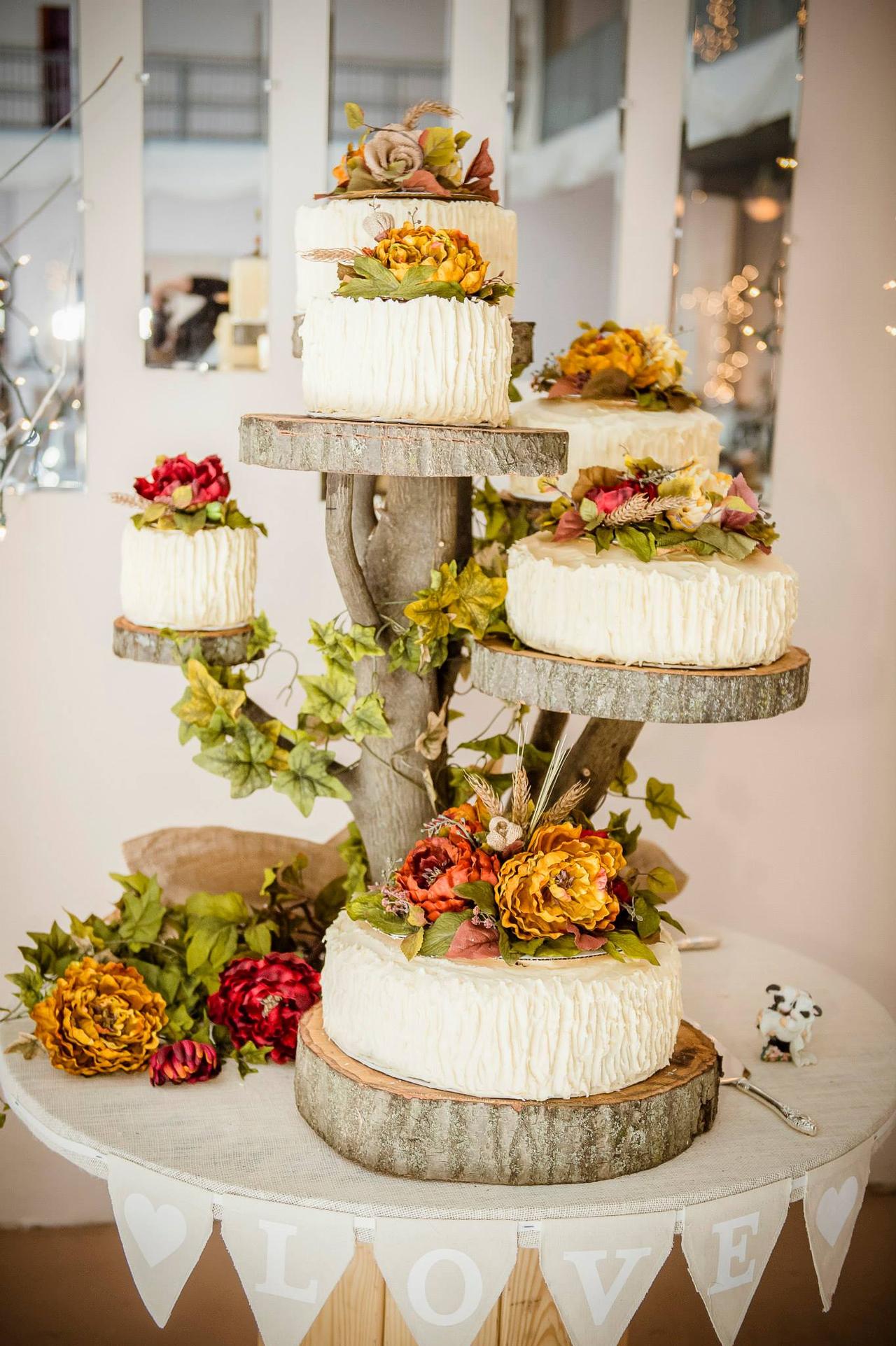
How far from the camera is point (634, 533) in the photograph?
1652 mm

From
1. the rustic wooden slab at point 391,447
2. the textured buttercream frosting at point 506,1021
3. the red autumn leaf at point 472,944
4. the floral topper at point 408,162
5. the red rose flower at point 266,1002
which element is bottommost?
the red rose flower at point 266,1002

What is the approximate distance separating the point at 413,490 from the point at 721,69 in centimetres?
150

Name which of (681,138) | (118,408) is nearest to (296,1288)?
(118,408)

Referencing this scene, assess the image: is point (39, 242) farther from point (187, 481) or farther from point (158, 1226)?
point (158, 1226)

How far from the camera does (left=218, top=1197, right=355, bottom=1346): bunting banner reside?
1.52 metres

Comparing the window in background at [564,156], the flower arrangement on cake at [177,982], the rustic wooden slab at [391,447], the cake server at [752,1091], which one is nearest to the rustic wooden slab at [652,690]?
the rustic wooden slab at [391,447]

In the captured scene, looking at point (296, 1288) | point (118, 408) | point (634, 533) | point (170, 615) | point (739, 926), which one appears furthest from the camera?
point (739, 926)

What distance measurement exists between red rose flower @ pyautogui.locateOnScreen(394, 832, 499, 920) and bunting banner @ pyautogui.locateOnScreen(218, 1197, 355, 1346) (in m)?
0.39

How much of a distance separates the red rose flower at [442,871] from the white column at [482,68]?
1.59 meters

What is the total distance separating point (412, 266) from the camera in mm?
1607

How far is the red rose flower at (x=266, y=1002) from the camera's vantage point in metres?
1.92

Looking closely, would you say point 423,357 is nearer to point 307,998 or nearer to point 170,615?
point 170,615

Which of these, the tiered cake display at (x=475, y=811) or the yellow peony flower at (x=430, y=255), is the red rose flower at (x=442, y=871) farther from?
the yellow peony flower at (x=430, y=255)

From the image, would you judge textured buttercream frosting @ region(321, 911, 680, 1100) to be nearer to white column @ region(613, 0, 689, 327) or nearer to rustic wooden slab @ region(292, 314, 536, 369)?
rustic wooden slab @ region(292, 314, 536, 369)
